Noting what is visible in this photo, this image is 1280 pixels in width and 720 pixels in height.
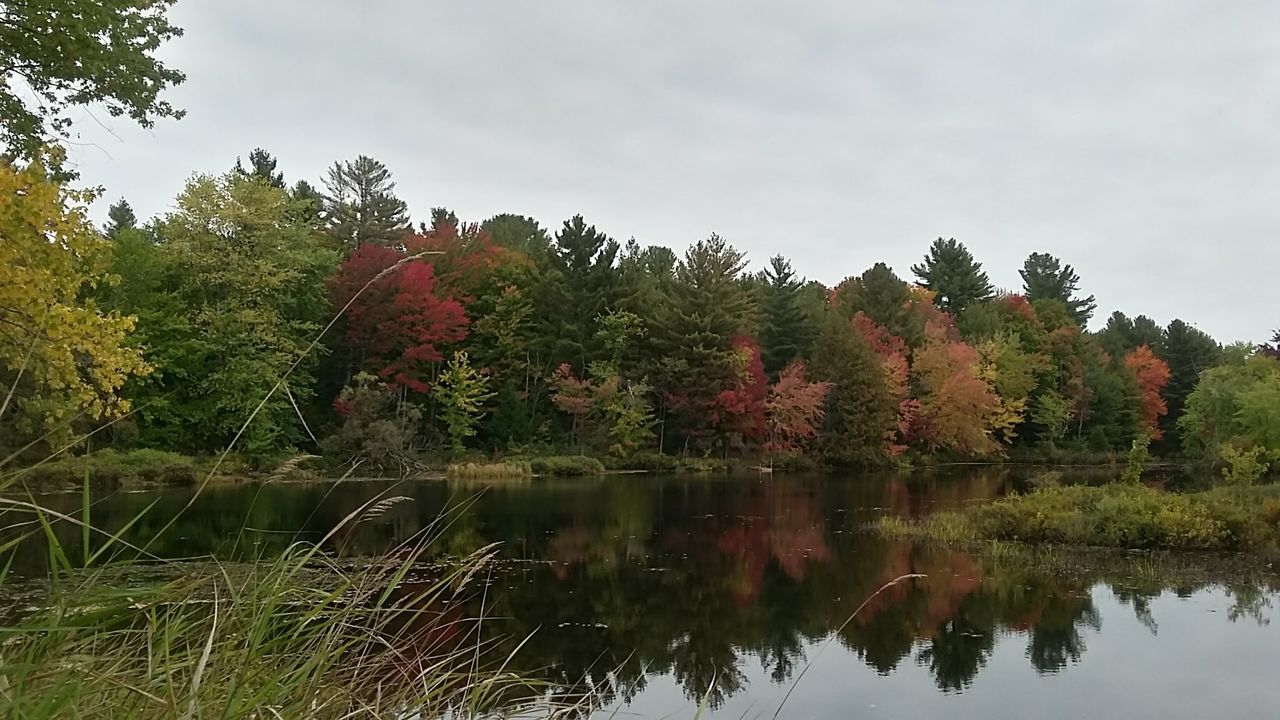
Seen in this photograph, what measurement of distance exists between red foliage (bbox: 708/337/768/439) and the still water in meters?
15.3

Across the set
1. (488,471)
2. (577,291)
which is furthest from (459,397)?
(577,291)

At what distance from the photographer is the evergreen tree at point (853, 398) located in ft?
107

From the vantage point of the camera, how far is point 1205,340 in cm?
4772

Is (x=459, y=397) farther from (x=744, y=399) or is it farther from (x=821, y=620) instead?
(x=821, y=620)

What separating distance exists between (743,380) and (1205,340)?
31.8 meters

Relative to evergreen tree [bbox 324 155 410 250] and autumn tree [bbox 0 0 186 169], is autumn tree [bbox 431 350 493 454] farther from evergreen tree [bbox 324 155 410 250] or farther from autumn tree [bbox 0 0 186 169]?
autumn tree [bbox 0 0 186 169]

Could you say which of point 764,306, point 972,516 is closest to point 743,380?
point 764,306

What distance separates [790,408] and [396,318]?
1406cm

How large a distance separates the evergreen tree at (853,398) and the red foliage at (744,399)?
314 centimetres

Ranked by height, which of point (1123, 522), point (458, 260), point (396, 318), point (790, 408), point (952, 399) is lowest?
point (1123, 522)

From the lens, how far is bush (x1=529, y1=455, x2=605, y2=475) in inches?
1033

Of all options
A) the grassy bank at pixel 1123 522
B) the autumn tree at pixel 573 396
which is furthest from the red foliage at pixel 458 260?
the grassy bank at pixel 1123 522

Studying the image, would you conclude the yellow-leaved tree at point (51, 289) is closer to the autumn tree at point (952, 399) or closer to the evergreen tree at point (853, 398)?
the evergreen tree at point (853, 398)

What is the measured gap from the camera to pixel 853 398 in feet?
107
